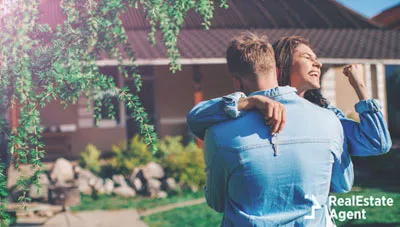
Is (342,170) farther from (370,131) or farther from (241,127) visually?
(241,127)

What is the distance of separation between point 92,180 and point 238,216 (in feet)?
22.9

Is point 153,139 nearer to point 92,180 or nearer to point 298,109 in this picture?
point 298,109

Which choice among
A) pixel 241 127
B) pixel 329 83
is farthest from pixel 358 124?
pixel 329 83

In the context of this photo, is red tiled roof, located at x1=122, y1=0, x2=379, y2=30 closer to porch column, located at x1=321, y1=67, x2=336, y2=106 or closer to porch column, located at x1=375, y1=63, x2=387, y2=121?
porch column, located at x1=321, y1=67, x2=336, y2=106

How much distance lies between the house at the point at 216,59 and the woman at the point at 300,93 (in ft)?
22.6

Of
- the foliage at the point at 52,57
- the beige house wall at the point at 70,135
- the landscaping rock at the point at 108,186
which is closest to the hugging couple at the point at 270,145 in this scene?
the foliage at the point at 52,57

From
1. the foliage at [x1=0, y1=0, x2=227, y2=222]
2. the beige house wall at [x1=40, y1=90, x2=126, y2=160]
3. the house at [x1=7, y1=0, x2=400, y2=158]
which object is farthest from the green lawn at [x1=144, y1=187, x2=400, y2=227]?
the beige house wall at [x1=40, y1=90, x2=126, y2=160]

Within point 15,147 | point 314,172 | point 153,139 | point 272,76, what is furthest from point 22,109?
point 314,172

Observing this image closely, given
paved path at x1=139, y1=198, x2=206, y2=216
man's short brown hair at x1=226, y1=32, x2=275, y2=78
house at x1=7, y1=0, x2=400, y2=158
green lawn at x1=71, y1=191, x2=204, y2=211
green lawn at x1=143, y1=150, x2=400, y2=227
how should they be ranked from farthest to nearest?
house at x1=7, y1=0, x2=400, y2=158
green lawn at x1=71, y1=191, x2=204, y2=211
paved path at x1=139, y1=198, x2=206, y2=216
green lawn at x1=143, y1=150, x2=400, y2=227
man's short brown hair at x1=226, y1=32, x2=275, y2=78

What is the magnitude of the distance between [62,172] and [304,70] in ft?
25.5

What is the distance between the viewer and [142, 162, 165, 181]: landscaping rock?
788 cm

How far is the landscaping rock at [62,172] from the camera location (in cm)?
861

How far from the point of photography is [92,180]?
8.12 metres

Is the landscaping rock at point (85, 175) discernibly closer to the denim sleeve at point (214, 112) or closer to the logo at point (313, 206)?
the denim sleeve at point (214, 112)
